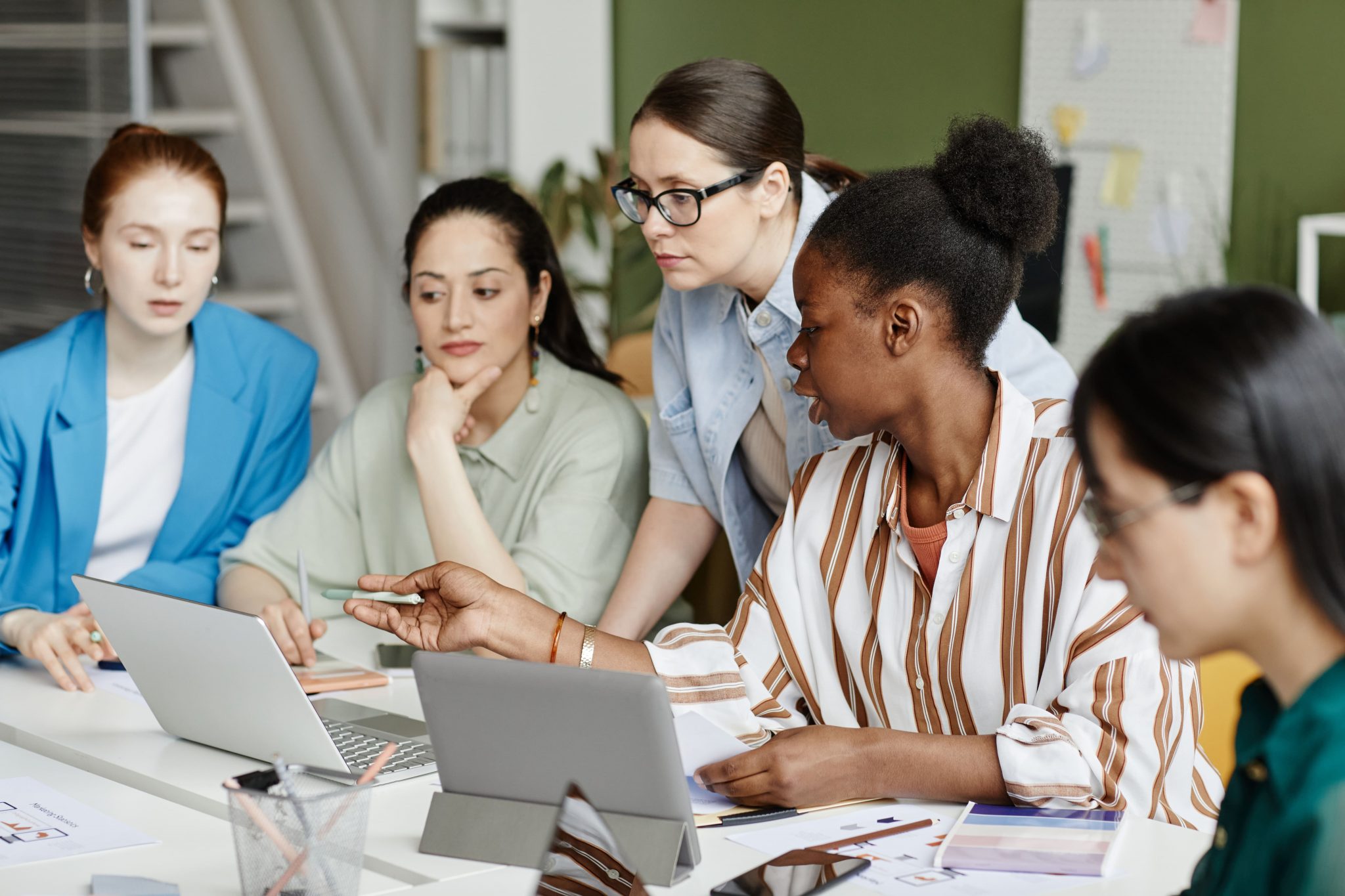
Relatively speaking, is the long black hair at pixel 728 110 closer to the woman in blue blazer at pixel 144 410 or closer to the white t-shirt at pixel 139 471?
the woman in blue blazer at pixel 144 410

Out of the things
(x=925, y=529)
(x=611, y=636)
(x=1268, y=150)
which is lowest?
(x=611, y=636)

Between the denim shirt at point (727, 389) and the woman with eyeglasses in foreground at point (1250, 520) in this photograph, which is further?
the denim shirt at point (727, 389)

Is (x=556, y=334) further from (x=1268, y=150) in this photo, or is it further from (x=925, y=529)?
(x=1268, y=150)

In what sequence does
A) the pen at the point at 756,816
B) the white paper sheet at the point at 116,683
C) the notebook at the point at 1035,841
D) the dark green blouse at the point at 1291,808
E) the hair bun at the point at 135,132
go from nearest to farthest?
1. the dark green blouse at the point at 1291,808
2. the notebook at the point at 1035,841
3. the pen at the point at 756,816
4. the white paper sheet at the point at 116,683
5. the hair bun at the point at 135,132

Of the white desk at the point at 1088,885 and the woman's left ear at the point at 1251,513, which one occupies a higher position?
the woman's left ear at the point at 1251,513

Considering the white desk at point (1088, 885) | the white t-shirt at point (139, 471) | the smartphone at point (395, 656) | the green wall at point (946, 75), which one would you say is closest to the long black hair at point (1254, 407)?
the white desk at point (1088, 885)

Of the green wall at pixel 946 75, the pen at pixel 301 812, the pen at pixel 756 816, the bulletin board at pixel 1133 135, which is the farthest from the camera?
the bulletin board at pixel 1133 135

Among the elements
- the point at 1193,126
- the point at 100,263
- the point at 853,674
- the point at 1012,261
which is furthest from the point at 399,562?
the point at 1193,126

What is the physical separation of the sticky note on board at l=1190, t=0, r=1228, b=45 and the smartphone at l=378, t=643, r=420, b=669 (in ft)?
8.24

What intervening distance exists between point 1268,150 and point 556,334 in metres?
1.98

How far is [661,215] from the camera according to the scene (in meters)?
1.89

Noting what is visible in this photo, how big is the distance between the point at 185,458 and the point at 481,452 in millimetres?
A: 490

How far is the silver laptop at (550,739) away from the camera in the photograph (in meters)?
1.15

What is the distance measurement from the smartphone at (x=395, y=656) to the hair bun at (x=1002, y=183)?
921 millimetres
